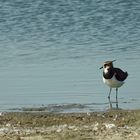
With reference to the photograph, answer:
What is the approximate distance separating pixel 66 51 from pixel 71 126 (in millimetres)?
8189

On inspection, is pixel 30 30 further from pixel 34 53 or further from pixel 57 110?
pixel 57 110

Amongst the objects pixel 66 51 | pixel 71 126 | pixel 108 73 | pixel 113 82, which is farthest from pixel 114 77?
pixel 66 51

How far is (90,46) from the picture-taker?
2156 centimetres

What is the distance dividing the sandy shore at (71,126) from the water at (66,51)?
846mm

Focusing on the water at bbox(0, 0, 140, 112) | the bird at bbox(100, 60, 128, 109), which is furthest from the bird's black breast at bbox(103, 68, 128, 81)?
the water at bbox(0, 0, 140, 112)

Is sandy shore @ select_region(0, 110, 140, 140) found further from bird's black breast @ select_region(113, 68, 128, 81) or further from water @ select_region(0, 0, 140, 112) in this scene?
bird's black breast @ select_region(113, 68, 128, 81)

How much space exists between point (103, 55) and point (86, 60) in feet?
2.68

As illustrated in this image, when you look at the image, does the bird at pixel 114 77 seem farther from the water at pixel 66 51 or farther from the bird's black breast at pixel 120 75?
the water at pixel 66 51

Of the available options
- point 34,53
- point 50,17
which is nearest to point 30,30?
point 50,17

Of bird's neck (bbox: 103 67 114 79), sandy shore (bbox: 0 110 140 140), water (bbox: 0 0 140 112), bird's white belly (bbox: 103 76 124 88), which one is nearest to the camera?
sandy shore (bbox: 0 110 140 140)

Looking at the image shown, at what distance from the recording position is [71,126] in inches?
495

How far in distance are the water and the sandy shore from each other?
2.78 ft

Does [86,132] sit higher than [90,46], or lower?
lower

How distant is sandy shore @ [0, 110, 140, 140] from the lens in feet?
37.7
